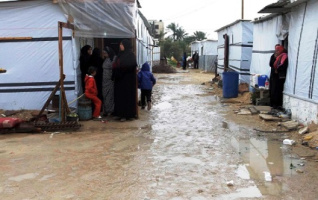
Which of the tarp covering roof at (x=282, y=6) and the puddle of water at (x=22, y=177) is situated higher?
the tarp covering roof at (x=282, y=6)

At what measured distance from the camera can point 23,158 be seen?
531 centimetres

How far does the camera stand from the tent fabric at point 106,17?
8.12 meters

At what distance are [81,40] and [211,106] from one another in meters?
4.35

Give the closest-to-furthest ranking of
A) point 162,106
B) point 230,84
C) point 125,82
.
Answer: point 125,82
point 162,106
point 230,84

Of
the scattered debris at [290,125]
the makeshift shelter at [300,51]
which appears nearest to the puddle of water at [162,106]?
the makeshift shelter at [300,51]

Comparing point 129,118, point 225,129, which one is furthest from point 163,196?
point 129,118

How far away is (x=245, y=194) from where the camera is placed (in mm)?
3922

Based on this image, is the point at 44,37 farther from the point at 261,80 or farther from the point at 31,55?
the point at 261,80

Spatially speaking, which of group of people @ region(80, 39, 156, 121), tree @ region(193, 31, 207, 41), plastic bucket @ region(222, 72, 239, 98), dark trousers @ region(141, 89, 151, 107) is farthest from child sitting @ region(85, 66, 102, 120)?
tree @ region(193, 31, 207, 41)

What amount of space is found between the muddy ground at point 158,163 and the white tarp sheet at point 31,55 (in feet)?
5.33

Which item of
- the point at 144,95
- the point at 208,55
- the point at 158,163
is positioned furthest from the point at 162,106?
the point at 208,55

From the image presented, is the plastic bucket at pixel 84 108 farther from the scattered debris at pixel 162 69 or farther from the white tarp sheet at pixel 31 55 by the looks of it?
the scattered debris at pixel 162 69

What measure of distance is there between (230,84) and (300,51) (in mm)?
4479

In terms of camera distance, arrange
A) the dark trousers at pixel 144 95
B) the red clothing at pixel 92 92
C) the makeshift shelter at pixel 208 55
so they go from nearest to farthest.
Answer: the red clothing at pixel 92 92 → the dark trousers at pixel 144 95 → the makeshift shelter at pixel 208 55
